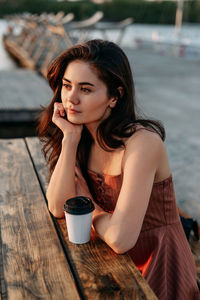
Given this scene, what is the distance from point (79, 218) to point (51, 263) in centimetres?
18

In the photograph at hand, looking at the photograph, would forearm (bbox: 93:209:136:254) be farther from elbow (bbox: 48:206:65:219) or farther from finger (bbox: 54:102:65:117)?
finger (bbox: 54:102:65:117)

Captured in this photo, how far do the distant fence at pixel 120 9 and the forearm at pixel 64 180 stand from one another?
35.3 m

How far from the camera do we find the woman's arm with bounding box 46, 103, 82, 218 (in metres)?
1.62

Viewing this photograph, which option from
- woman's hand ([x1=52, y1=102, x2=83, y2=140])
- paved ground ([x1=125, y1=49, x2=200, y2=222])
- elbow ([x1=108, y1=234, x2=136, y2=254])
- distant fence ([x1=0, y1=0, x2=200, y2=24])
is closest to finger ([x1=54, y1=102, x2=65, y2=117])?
woman's hand ([x1=52, y1=102, x2=83, y2=140])

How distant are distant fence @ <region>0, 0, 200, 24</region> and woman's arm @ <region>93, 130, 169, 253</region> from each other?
1391 inches

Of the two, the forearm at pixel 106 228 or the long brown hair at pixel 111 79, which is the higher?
the long brown hair at pixel 111 79

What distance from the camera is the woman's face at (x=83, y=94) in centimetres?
151

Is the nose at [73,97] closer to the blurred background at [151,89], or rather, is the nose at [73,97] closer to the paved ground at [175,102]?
the blurred background at [151,89]

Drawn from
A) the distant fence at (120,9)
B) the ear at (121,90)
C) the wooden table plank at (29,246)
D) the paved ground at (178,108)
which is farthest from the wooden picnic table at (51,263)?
the distant fence at (120,9)

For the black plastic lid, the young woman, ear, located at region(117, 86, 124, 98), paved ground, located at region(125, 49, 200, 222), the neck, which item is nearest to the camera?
the black plastic lid

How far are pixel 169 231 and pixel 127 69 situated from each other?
734 millimetres

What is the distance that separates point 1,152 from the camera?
255cm

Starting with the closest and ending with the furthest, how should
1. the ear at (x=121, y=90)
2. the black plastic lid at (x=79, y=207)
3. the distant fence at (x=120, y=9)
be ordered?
1. the black plastic lid at (x=79, y=207)
2. the ear at (x=121, y=90)
3. the distant fence at (x=120, y=9)

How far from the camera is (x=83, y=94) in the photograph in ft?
4.99
